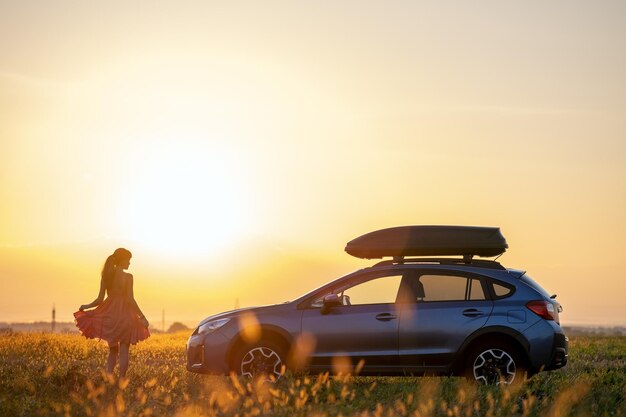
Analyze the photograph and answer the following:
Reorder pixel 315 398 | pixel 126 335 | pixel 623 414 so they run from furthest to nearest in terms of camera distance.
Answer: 1. pixel 126 335
2. pixel 315 398
3. pixel 623 414

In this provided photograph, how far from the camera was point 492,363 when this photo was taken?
44.1 ft

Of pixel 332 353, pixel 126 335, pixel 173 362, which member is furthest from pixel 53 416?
pixel 173 362

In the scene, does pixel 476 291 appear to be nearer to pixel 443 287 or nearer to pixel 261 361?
pixel 443 287

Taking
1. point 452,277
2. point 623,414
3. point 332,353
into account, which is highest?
point 452,277

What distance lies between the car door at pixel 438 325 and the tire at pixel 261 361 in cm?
174

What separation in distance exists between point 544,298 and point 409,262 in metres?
1.96

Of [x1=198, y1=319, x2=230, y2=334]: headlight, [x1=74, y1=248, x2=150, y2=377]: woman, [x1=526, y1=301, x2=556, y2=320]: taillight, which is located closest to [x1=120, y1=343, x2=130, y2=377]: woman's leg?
[x1=74, y1=248, x2=150, y2=377]: woman

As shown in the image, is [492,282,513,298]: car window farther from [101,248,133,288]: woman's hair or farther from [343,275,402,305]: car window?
[101,248,133,288]: woman's hair

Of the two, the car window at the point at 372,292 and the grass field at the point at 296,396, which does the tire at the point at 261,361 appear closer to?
the grass field at the point at 296,396

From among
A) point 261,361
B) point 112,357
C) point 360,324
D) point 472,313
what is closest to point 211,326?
point 261,361

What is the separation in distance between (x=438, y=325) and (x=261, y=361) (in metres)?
2.58

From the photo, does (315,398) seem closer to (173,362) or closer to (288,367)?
(288,367)

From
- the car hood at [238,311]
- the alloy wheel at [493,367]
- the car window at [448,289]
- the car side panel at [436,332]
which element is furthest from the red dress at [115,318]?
the alloy wheel at [493,367]

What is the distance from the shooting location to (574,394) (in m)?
12.2
